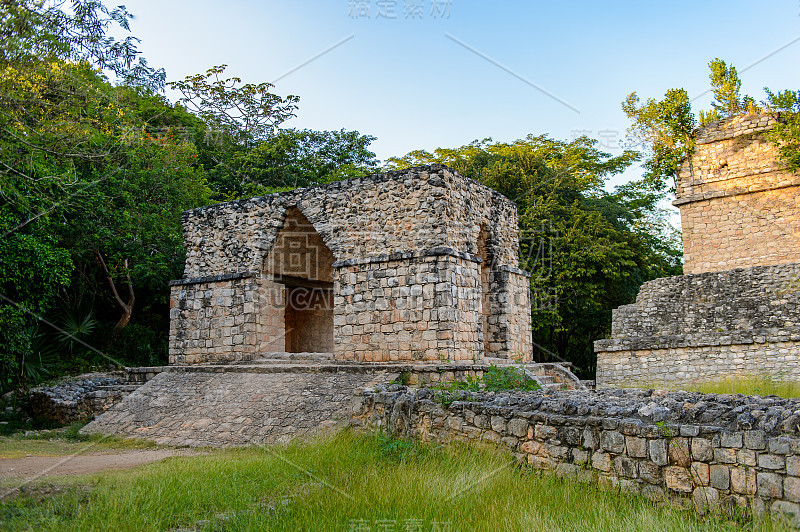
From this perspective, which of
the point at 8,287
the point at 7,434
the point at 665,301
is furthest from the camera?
the point at 665,301

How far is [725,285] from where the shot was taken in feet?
45.0

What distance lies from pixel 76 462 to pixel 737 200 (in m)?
17.1

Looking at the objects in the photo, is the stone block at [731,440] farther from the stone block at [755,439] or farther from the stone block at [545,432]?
the stone block at [545,432]

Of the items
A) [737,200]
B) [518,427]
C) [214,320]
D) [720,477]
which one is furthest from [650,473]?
[737,200]

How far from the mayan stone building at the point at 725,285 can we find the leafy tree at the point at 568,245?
107 inches

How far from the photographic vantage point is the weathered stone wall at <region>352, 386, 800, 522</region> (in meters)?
3.92

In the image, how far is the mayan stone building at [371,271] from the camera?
1052 cm

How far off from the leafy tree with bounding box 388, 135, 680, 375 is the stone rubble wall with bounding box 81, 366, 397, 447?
1056cm

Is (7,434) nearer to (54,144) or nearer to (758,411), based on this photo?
(54,144)

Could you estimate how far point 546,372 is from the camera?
10.9 metres

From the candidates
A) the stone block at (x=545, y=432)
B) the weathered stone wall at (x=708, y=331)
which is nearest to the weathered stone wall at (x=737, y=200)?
the weathered stone wall at (x=708, y=331)

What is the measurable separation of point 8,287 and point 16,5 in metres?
8.64

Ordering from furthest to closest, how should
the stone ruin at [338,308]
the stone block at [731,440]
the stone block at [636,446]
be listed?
the stone ruin at [338,308]
the stone block at [636,446]
the stone block at [731,440]

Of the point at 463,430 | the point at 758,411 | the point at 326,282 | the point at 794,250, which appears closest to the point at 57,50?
the point at 463,430
